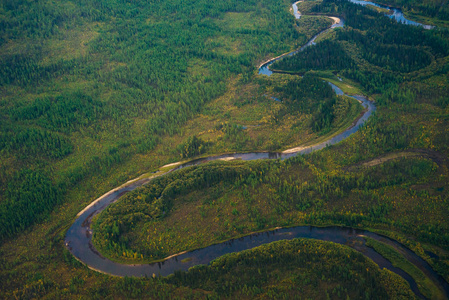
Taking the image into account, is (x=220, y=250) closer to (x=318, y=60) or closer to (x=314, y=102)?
(x=314, y=102)

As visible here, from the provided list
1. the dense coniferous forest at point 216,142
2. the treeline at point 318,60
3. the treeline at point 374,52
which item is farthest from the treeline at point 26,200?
the treeline at point 374,52

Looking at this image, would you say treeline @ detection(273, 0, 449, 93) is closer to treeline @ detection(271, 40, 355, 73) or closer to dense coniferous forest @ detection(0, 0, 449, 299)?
treeline @ detection(271, 40, 355, 73)

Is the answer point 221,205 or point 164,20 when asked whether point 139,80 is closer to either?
point 164,20

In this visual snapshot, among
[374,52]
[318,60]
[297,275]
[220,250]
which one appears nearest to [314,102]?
[318,60]

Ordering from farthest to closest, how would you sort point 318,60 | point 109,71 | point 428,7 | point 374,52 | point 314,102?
point 428,7 < point 318,60 < point 109,71 < point 374,52 < point 314,102

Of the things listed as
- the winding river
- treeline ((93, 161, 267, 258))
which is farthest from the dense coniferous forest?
the winding river

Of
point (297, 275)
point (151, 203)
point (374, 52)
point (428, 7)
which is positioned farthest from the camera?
point (428, 7)

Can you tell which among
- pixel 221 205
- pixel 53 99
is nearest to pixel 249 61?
pixel 53 99

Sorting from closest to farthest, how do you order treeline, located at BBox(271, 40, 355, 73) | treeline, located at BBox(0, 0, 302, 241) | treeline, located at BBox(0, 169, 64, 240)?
treeline, located at BBox(0, 169, 64, 240), treeline, located at BBox(0, 0, 302, 241), treeline, located at BBox(271, 40, 355, 73)
